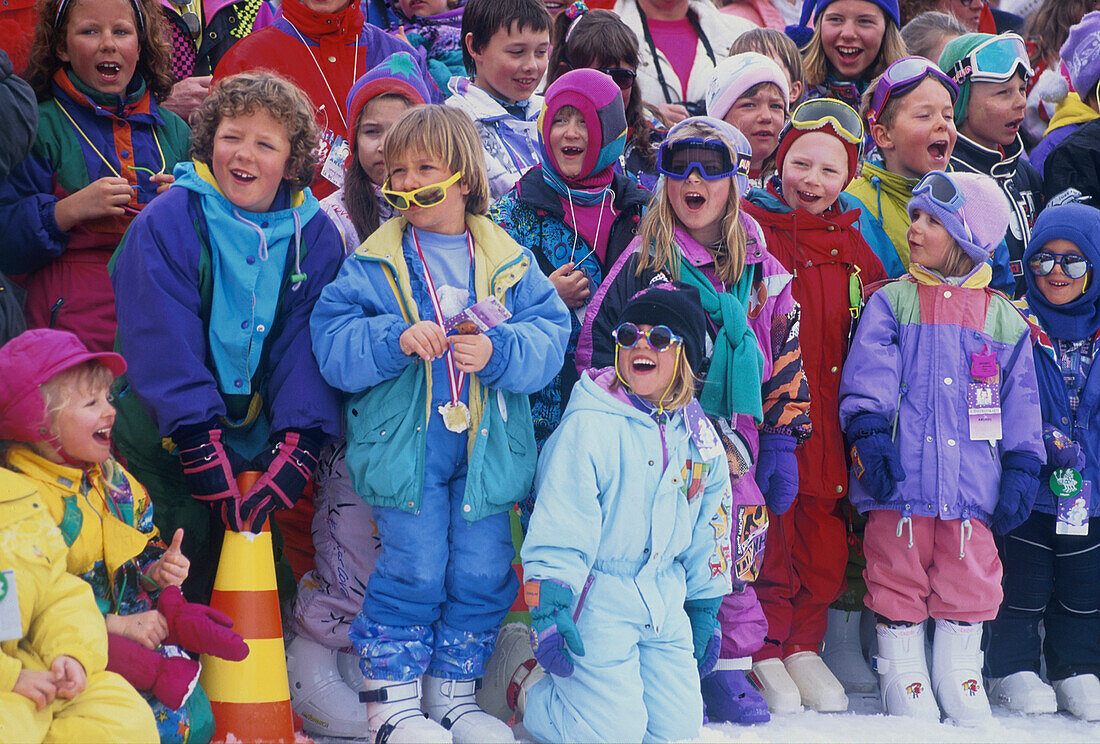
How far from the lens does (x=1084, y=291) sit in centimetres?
497

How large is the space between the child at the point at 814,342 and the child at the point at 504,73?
1194 mm

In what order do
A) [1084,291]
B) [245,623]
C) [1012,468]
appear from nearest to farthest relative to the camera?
[245,623], [1012,468], [1084,291]

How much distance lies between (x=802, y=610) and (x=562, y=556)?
1546mm

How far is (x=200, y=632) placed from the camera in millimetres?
3375

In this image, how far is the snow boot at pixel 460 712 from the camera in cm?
380

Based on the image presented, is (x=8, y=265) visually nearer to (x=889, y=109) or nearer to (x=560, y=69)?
(x=560, y=69)

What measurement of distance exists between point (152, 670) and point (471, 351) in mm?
1422

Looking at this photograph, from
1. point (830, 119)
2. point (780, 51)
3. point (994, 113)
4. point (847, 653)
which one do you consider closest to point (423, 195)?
point (830, 119)

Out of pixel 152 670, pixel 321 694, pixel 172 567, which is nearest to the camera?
pixel 152 670

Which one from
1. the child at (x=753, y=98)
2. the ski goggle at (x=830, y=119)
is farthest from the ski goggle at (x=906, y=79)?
the ski goggle at (x=830, y=119)

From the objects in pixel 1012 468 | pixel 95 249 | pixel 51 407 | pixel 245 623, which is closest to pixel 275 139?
pixel 95 249

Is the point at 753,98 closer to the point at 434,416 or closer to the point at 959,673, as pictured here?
the point at 434,416

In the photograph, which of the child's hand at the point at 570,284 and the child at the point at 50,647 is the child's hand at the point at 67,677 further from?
the child's hand at the point at 570,284

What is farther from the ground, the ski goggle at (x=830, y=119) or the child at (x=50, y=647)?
the ski goggle at (x=830, y=119)
